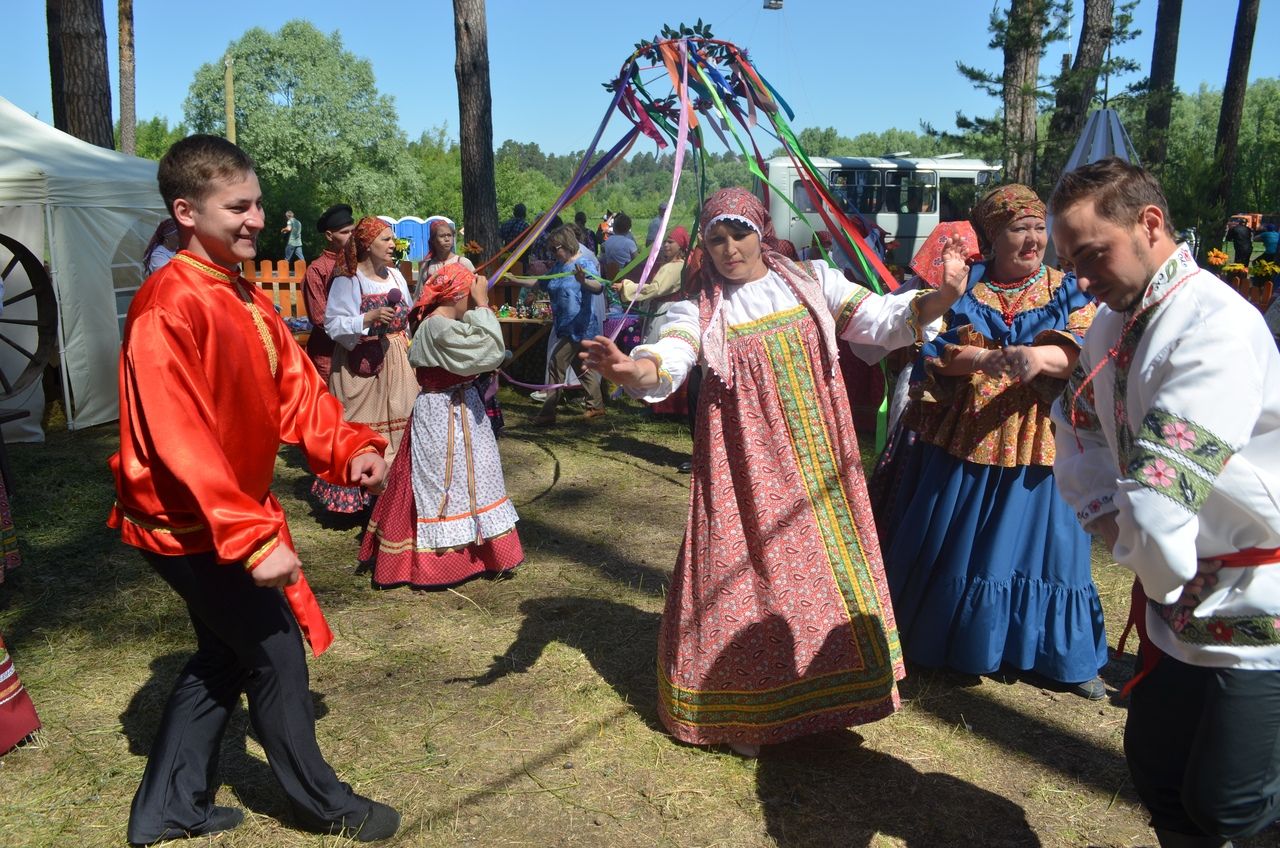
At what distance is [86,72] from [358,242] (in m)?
6.33

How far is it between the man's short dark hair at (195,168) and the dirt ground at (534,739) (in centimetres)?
186

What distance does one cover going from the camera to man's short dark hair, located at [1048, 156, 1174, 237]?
194cm

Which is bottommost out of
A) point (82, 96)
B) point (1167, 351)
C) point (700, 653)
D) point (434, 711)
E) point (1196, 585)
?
point (434, 711)

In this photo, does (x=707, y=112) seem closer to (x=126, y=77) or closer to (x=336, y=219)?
(x=336, y=219)

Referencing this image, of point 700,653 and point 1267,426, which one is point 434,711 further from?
point 1267,426

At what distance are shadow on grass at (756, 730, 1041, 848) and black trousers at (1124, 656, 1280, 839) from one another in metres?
0.94

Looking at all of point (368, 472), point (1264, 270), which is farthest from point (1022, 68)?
point (368, 472)

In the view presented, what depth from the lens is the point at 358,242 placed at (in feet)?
18.3

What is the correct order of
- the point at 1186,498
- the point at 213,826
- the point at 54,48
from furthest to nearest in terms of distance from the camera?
the point at 54,48 < the point at 213,826 < the point at 1186,498

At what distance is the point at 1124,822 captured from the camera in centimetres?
300

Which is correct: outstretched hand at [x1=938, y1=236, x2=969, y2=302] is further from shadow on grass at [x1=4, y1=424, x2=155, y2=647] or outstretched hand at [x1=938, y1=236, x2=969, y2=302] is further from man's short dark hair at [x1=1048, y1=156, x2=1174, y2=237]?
shadow on grass at [x1=4, y1=424, x2=155, y2=647]

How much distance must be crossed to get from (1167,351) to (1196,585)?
0.47 meters

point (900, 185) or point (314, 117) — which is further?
point (314, 117)

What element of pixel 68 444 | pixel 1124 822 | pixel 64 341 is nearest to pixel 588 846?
pixel 1124 822
